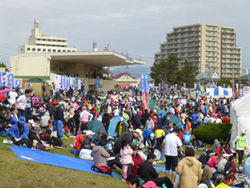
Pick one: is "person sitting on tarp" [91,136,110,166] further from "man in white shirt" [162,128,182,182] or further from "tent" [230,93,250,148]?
"tent" [230,93,250,148]

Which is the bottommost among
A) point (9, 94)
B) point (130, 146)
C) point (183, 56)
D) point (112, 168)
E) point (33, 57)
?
point (112, 168)

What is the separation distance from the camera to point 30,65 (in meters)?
40.9

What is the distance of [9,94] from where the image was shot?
15430mm

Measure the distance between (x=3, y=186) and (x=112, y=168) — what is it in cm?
349

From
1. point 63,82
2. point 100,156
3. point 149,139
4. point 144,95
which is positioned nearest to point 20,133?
point 100,156

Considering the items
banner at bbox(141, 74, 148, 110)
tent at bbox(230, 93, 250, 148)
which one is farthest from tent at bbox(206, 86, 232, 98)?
tent at bbox(230, 93, 250, 148)

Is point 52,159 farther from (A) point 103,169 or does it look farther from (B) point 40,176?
(B) point 40,176

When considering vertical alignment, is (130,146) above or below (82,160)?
above

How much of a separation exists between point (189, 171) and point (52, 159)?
4.40 m

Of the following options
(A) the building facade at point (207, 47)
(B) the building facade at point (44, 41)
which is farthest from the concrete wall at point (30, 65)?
(B) the building facade at point (44, 41)

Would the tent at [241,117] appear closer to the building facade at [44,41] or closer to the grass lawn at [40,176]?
the grass lawn at [40,176]

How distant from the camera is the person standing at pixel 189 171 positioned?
276 inches

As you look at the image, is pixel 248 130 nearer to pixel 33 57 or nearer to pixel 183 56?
pixel 33 57

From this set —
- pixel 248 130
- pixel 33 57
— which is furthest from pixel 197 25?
pixel 248 130
